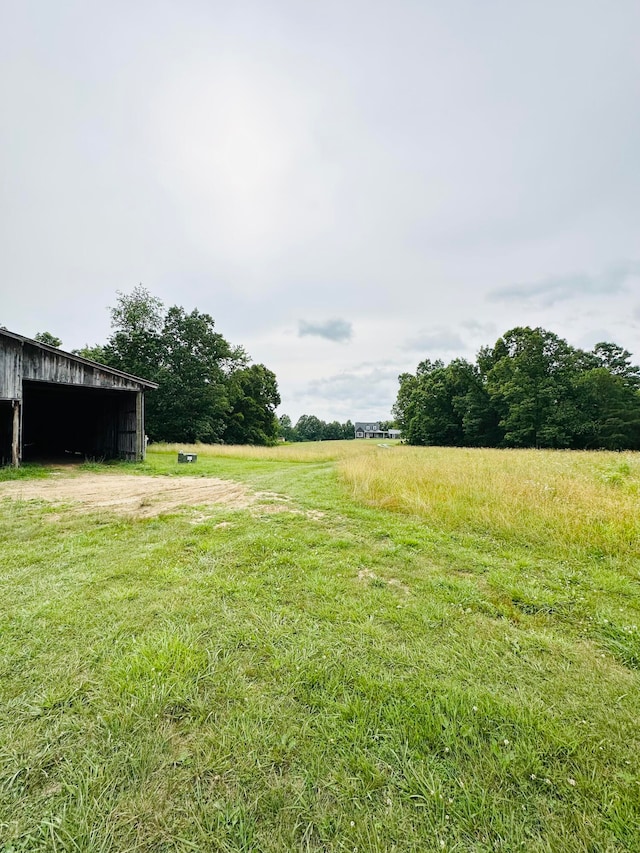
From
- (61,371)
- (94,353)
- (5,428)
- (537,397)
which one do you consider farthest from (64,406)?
(537,397)

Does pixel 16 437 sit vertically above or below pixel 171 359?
below

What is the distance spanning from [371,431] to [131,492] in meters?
85.1

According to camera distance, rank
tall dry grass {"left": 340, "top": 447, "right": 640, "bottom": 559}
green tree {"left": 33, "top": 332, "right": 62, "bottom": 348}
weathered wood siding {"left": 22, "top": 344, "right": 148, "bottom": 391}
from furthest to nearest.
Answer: green tree {"left": 33, "top": 332, "right": 62, "bottom": 348} → weathered wood siding {"left": 22, "top": 344, "right": 148, "bottom": 391} → tall dry grass {"left": 340, "top": 447, "right": 640, "bottom": 559}

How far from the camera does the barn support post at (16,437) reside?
36.2ft

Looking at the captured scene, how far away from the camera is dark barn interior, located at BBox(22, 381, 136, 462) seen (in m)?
15.3

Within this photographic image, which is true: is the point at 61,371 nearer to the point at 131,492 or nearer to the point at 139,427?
the point at 139,427

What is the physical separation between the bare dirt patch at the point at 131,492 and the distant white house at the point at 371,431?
267ft

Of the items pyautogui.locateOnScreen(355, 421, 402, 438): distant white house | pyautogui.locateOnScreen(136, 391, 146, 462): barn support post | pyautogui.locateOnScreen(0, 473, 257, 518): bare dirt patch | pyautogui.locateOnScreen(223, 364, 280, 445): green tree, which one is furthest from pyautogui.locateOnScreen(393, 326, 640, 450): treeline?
pyautogui.locateOnScreen(355, 421, 402, 438): distant white house

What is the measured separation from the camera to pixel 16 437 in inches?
442

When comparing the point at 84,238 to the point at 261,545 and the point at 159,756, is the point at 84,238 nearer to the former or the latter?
the point at 261,545

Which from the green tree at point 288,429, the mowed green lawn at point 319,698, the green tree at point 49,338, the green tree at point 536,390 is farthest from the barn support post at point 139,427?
the green tree at point 288,429

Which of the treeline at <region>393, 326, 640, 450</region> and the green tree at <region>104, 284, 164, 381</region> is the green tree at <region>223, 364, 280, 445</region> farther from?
the treeline at <region>393, 326, 640, 450</region>

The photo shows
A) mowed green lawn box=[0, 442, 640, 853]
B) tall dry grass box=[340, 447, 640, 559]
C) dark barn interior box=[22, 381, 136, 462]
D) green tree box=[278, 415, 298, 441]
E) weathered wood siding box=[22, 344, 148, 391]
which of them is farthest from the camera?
green tree box=[278, 415, 298, 441]

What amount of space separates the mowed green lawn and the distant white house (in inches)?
3392
